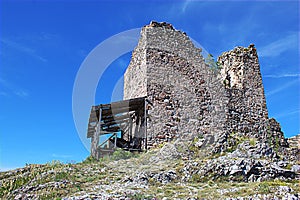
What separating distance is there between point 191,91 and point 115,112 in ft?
16.1

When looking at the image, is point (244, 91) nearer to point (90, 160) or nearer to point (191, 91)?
point (191, 91)

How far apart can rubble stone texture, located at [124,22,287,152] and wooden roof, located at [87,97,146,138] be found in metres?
0.90

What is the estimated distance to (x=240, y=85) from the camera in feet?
64.9

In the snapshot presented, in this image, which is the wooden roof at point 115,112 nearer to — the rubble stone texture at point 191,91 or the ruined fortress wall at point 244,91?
the rubble stone texture at point 191,91

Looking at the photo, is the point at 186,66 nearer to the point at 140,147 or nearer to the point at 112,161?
the point at 140,147

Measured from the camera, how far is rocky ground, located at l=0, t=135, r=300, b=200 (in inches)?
375

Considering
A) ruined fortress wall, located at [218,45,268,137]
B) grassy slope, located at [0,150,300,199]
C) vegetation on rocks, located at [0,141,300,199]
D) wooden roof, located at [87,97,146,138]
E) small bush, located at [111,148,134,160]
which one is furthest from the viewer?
ruined fortress wall, located at [218,45,268,137]

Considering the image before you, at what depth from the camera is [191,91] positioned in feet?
60.0

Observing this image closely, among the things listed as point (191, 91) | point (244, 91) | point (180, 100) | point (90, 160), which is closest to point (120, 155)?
point (90, 160)

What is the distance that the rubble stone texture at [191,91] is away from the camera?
680 inches

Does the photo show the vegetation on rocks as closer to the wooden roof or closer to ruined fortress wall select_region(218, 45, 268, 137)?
the wooden roof

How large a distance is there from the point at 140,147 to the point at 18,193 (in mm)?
7671

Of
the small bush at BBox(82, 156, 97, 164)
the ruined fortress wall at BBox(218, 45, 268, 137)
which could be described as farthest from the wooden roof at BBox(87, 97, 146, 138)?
the ruined fortress wall at BBox(218, 45, 268, 137)

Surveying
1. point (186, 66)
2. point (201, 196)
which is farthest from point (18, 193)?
point (186, 66)
